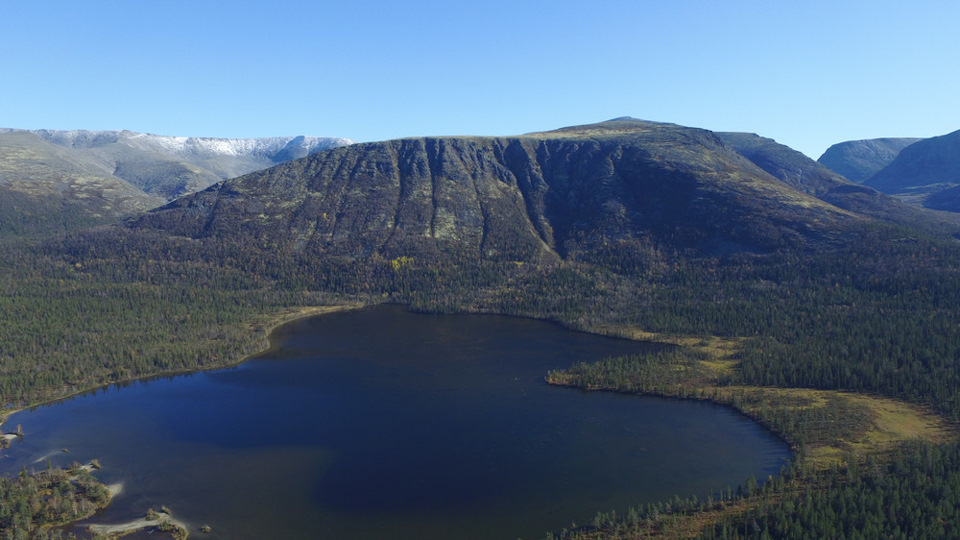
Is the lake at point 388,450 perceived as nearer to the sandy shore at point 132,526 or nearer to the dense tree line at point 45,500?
the sandy shore at point 132,526

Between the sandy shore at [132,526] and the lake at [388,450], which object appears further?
the lake at [388,450]

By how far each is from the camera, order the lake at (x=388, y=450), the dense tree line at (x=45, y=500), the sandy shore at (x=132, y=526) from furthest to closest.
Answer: the lake at (x=388, y=450) → the dense tree line at (x=45, y=500) → the sandy shore at (x=132, y=526)

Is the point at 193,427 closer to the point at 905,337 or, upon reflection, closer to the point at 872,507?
the point at 872,507

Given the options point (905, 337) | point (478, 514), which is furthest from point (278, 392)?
point (905, 337)

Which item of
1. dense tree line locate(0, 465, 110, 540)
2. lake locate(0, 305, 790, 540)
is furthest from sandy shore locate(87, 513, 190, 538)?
dense tree line locate(0, 465, 110, 540)

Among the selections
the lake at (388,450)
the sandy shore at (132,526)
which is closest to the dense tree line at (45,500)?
the sandy shore at (132,526)

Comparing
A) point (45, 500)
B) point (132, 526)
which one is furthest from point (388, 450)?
point (45, 500)

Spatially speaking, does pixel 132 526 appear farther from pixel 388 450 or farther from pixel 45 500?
pixel 388 450

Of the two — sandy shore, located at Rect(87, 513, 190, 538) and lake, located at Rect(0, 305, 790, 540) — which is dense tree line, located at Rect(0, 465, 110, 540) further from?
lake, located at Rect(0, 305, 790, 540)
